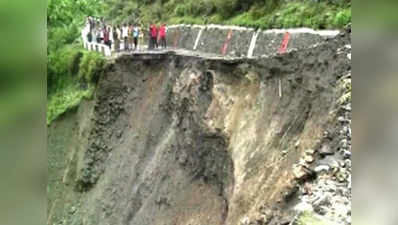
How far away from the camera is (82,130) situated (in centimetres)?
1912

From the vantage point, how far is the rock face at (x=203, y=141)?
31.2 feet

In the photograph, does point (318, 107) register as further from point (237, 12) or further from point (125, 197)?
point (237, 12)

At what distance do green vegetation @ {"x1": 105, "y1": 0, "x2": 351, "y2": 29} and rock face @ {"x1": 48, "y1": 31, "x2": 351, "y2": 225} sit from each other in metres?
2.15

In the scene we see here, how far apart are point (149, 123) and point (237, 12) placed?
572cm

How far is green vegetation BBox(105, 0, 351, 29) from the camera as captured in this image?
14.1 meters

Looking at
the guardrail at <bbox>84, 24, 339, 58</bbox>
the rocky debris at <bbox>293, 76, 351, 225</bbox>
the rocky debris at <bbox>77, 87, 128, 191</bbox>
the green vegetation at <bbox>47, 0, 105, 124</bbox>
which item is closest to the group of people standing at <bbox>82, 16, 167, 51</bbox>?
the guardrail at <bbox>84, 24, 339, 58</bbox>

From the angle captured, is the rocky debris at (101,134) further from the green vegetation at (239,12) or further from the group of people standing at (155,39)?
the green vegetation at (239,12)

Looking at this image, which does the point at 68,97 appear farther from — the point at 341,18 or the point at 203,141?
the point at 341,18

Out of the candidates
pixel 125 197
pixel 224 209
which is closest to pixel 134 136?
pixel 125 197

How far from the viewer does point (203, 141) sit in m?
14.9

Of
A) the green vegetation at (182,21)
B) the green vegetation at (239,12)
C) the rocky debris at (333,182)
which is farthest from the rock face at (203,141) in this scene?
the green vegetation at (239,12)

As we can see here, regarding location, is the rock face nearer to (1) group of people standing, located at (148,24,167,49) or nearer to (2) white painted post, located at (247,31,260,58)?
(2) white painted post, located at (247,31,260,58)

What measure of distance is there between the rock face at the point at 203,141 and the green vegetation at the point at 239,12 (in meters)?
2.15

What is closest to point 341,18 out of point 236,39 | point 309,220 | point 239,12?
point 236,39
